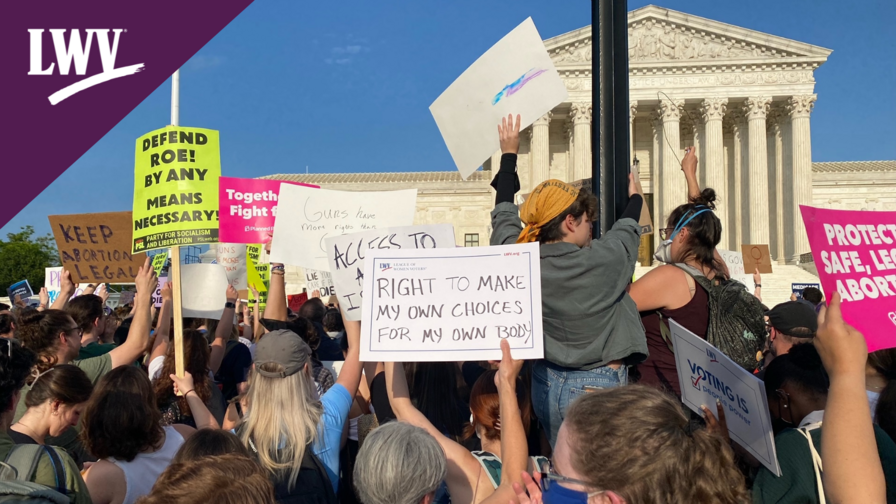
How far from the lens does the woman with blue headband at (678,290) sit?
3.36 metres

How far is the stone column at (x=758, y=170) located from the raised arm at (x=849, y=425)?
129 feet

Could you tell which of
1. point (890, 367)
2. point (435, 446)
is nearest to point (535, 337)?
point (435, 446)

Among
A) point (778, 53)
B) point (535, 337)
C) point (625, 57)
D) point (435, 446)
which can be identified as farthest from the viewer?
point (778, 53)

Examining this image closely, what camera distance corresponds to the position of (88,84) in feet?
19.7

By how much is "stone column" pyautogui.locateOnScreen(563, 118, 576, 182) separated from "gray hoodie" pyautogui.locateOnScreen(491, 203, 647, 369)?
3838 cm

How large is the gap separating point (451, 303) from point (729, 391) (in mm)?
1145

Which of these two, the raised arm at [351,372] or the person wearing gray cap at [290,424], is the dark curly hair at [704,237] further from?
the person wearing gray cap at [290,424]

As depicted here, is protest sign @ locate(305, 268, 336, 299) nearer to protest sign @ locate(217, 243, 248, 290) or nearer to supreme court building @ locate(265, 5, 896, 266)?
protest sign @ locate(217, 243, 248, 290)

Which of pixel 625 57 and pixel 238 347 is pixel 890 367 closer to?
pixel 625 57

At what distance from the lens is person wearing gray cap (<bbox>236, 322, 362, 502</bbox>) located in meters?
2.74

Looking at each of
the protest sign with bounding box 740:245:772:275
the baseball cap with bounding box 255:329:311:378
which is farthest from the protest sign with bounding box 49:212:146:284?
the protest sign with bounding box 740:245:772:275

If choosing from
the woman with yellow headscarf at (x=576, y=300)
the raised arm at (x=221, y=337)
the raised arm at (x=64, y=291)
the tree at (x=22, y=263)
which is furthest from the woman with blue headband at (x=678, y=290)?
the tree at (x=22, y=263)

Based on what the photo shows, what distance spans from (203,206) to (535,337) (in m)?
3.38

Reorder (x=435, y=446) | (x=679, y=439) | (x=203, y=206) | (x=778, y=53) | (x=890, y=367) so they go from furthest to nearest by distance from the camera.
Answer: (x=778, y=53) < (x=203, y=206) < (x=890, y=367) < (x=435, y=446) < (x=679, y=439)
